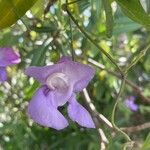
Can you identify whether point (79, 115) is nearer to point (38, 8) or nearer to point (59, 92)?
point (59, 92)

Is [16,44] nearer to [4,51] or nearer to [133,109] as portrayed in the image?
[4,51]

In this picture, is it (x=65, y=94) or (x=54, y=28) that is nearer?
(x=65, y=94)

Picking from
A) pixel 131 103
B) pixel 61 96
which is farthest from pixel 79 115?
pixel 131 103

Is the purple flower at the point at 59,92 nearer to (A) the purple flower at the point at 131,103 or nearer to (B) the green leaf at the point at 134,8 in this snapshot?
(B) the green leaf at the point at 134,8

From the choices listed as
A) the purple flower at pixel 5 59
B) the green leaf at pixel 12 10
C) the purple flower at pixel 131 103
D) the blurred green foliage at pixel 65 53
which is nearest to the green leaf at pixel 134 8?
the blurred green foliage at pixel 65 53

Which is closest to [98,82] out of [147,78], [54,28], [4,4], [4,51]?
[147,78]

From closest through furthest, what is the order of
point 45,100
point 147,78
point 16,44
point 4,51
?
point 45,100 < point 4,51 < point 16,44 < point 147,78

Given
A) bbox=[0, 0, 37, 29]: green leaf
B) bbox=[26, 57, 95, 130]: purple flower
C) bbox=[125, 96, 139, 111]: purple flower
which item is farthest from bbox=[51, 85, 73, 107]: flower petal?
bbox=[125, 96, 139, 111]: purple flower
